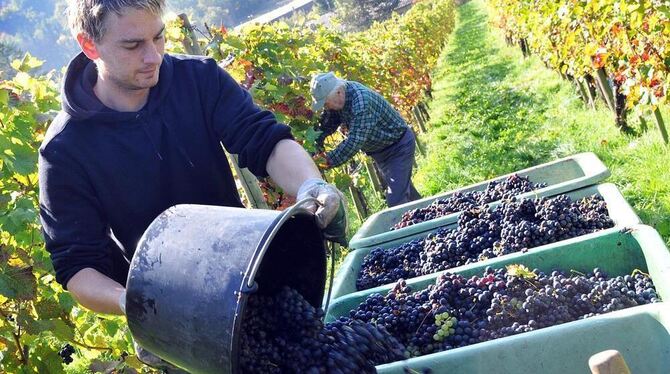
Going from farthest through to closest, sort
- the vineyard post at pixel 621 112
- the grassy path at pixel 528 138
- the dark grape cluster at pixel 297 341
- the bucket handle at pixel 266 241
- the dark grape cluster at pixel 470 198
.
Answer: the vineyard post at pixel 621 112 → the grassy path at pixel 528 138 → the dark grape cluster at pixel 470 198 → the dark grape cluster at pixel 297 341 → the bucket handle at pixel 266 241

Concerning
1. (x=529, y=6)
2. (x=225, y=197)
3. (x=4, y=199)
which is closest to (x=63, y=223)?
(x=225, y=197)

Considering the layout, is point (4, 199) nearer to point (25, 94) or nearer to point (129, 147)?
point (25, 94)

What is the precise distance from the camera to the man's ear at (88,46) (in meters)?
2.33

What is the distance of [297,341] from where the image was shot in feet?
6.33

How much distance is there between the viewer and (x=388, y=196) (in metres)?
6.29

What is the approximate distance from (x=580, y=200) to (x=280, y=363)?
1880mm

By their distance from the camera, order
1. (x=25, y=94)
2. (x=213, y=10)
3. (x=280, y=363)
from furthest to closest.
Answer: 1. (x=213, y=10)
2. (x=25, y=94)
3. (x=280, y=363)

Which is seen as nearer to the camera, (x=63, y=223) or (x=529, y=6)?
(x=63, y=223)

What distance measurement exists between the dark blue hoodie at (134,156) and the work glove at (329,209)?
0.43 m

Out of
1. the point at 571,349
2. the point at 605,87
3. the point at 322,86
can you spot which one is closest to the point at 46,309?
the point at 571,349

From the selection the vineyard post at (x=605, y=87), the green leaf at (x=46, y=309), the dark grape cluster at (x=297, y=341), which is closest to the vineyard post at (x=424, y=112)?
the vineyard post at (x=605, y=87)

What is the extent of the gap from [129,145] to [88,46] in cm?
34

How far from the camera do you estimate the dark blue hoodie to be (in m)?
2.37

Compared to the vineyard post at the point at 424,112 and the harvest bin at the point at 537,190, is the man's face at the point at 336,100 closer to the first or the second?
the harvest bin at the point at 537,190
